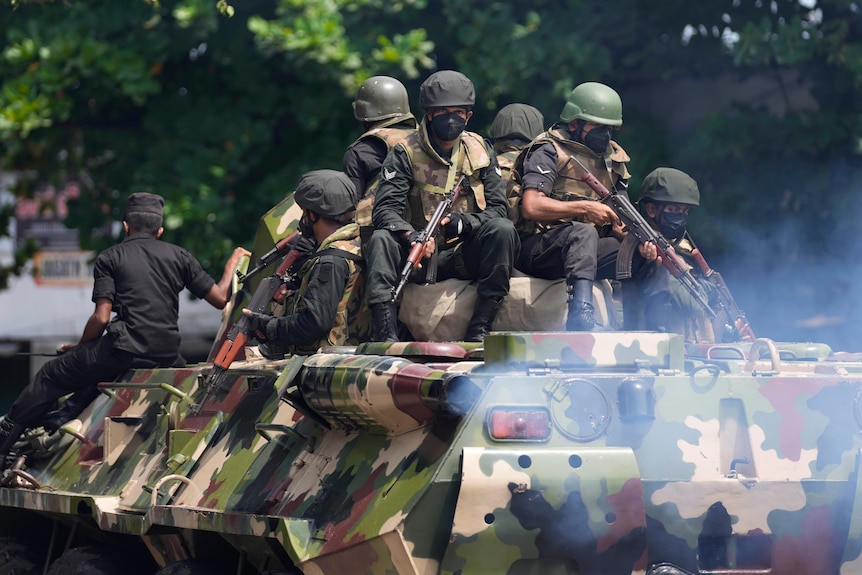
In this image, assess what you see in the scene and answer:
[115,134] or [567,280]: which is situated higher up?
A: [115,134]

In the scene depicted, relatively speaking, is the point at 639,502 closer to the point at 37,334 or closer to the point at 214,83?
the point at 214,83

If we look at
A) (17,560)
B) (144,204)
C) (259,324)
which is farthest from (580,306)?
(17,560)

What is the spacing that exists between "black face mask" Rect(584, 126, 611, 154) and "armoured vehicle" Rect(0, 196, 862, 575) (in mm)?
1945

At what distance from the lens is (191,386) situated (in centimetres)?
973

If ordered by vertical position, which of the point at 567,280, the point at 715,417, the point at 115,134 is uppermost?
the point at 115,134

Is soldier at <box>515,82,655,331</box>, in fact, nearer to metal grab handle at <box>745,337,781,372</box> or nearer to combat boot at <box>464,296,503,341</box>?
combat boot at <box>464,296,503,341</box>

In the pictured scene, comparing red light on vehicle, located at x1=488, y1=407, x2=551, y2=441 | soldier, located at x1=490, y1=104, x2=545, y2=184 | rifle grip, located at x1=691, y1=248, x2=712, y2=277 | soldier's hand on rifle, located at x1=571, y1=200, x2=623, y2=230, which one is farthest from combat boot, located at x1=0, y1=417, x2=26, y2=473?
red light on vehicle, located at x1=488, y1=407, x2=551, y2=441

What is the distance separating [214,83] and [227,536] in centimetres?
1044

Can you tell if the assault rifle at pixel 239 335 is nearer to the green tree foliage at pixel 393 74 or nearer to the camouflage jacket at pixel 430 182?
the camouflage jacket at pixel 430 182

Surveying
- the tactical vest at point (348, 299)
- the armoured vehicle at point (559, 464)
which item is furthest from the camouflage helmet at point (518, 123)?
the armoured vehicle at point (559, 464)

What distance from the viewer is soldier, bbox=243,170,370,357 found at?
915 centimetres

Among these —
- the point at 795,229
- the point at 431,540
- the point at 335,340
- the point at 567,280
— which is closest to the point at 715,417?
the point at 431,540

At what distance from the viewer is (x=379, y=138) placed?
34.2ft

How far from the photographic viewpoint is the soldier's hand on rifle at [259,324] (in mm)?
9438
